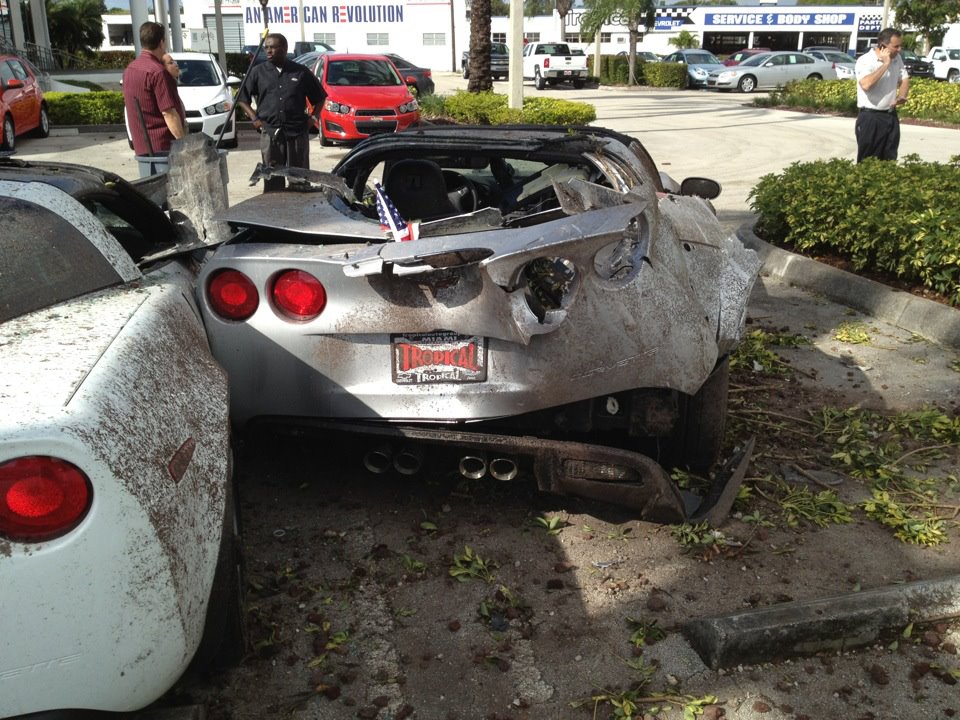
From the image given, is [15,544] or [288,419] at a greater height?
[15,544]

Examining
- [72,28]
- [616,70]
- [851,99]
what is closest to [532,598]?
[851,99]

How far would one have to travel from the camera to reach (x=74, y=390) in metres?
2.20

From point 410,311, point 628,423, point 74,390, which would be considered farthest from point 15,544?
point 628,423

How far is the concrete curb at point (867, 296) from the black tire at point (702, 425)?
2.76 metres

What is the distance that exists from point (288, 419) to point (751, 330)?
3.87 m

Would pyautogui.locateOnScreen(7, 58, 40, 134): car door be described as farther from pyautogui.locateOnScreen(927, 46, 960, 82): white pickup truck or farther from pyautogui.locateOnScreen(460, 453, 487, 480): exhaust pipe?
pyautogui.locateOnScreen(927, 46, 960, 82): white pickup truck

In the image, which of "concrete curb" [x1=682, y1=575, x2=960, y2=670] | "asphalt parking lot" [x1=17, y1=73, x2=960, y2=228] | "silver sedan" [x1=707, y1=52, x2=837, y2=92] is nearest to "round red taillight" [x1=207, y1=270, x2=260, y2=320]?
"concrete curb" [x1=682, y1=575, x2=960, y2=670]

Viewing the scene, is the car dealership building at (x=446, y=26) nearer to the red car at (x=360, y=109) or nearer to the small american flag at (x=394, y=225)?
the red car at (x=360, y=109)

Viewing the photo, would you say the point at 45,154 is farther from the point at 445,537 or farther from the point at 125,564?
the point at 125,564

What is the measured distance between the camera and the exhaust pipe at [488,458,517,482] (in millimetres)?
3609

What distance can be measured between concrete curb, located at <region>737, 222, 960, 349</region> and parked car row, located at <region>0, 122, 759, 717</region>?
2.21 m

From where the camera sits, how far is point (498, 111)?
17.3 meters

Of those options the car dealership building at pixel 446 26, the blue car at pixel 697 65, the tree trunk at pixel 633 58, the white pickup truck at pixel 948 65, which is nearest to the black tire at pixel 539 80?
the tree trunk at pixel 633 58

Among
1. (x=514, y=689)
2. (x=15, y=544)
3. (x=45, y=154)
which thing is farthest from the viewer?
(x=45, y=154)
